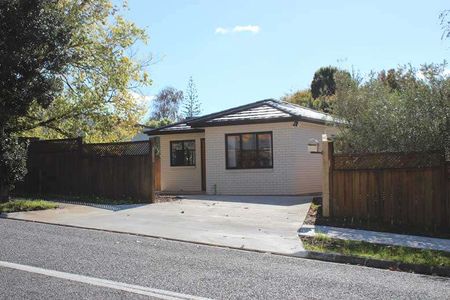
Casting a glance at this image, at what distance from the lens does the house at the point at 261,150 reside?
19.8 m

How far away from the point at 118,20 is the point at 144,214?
9.58m

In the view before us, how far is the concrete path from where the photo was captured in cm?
1061

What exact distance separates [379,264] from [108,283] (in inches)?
182

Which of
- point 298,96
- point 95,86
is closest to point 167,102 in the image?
point 298,96

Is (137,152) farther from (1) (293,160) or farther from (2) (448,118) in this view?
(2) (448,118)

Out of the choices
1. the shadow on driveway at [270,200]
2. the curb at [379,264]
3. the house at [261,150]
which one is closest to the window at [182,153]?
the house at [261,150]

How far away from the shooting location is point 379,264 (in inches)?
351

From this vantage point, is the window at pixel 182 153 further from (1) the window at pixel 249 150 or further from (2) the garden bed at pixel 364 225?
(2) the garden bed at pixel 364 225

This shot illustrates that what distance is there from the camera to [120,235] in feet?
36.2

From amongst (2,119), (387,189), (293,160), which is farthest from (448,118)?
(2,119)

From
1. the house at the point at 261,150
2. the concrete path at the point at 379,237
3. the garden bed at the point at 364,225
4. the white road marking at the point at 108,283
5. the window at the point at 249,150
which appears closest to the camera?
the white road marking at the point at 108,283

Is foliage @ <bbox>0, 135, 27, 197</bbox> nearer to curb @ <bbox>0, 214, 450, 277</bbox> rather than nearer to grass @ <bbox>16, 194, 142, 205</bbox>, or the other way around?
grass @ <bbox>16, 194, 142, 205</bbox>

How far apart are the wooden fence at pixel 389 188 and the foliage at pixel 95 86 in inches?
374

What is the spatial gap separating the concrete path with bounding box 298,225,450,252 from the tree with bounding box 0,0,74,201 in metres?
8.76
